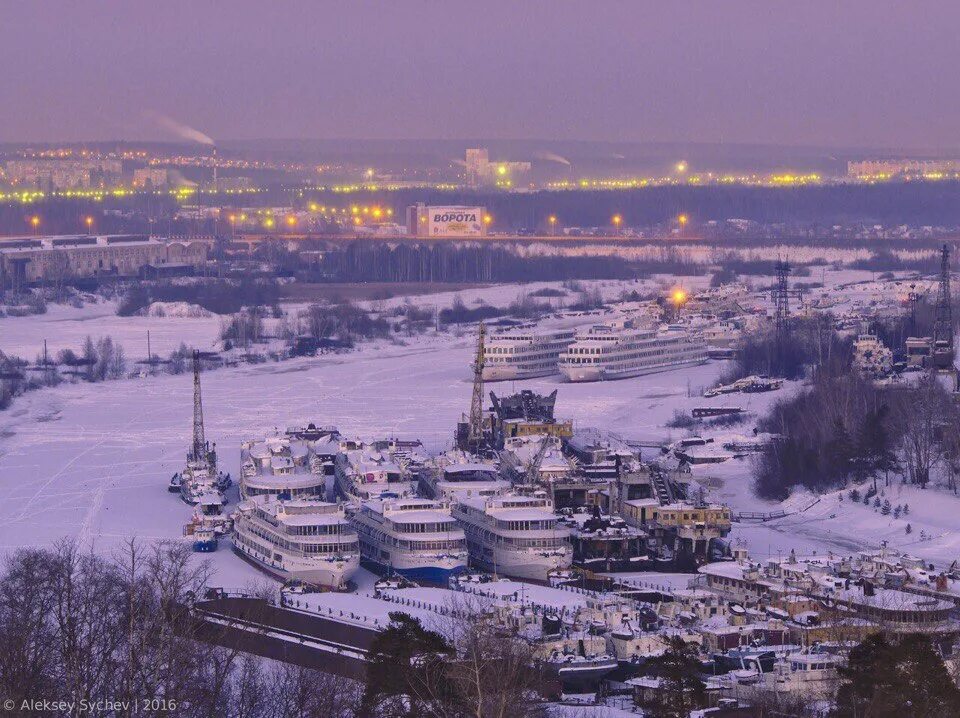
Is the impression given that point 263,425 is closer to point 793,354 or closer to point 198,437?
point 198,437

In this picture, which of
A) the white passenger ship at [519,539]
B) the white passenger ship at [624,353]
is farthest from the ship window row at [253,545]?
the white passenger ship at [624,353]

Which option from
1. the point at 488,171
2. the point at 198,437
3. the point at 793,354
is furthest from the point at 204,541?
the point at 488,171

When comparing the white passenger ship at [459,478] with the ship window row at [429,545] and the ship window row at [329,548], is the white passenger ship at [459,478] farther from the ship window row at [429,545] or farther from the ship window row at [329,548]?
the ship window row at [329,548]

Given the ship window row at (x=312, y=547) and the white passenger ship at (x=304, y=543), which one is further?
the ship window row at (x=312, y=547)

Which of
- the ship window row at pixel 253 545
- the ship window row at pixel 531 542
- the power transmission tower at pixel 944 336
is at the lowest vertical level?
the ship window row at pixel 253 545

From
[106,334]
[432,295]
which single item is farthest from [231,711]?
[432,295]

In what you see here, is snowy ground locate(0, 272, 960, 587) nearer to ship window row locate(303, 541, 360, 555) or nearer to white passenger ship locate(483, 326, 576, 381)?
white passenger ship locate(483, 326, 576, 381)
